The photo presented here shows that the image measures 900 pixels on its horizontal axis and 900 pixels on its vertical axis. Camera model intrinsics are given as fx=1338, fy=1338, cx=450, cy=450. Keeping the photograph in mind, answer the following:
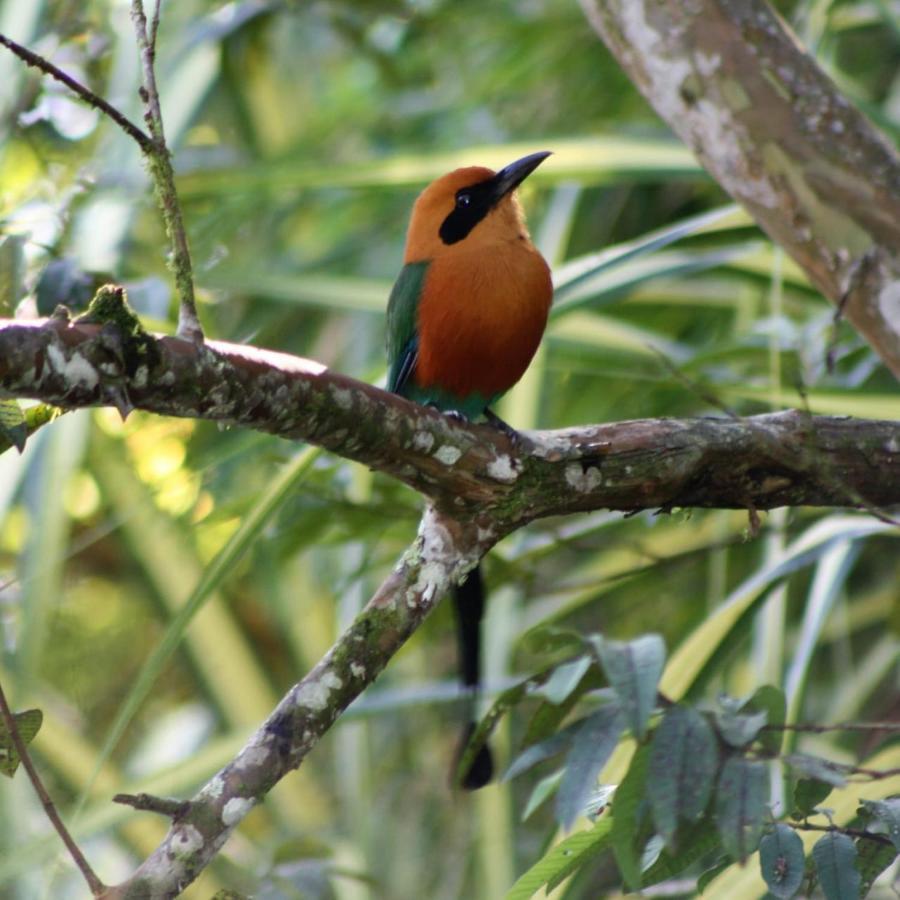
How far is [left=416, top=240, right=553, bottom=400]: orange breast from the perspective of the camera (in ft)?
8.84

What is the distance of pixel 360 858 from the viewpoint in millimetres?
3332

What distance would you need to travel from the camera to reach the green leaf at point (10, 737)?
151cm

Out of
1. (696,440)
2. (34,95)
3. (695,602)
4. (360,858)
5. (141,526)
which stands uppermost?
(34,95)

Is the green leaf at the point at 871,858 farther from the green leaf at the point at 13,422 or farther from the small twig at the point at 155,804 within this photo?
the green leaf at the point at 13,422

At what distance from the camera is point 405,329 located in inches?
112

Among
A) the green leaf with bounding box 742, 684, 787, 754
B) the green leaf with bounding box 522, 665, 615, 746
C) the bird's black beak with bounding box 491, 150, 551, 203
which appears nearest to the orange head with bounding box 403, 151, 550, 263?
the bird's black beak with bounding box 491, 150, 551, 203

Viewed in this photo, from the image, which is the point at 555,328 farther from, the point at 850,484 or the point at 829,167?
the point at 850,484

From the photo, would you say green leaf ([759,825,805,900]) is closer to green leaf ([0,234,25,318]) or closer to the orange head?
green leaf ([0,234,25,318])

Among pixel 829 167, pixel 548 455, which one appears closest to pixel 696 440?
pixel 548 455

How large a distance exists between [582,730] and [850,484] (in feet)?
2.89

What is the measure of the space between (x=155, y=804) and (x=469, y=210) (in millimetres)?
1876

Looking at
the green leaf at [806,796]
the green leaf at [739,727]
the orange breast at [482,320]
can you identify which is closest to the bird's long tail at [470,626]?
the orange breast at [482,320]

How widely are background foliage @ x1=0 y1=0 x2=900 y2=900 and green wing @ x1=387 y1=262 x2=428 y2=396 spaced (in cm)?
25

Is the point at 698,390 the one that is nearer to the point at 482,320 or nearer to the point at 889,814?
the point at 889,814
